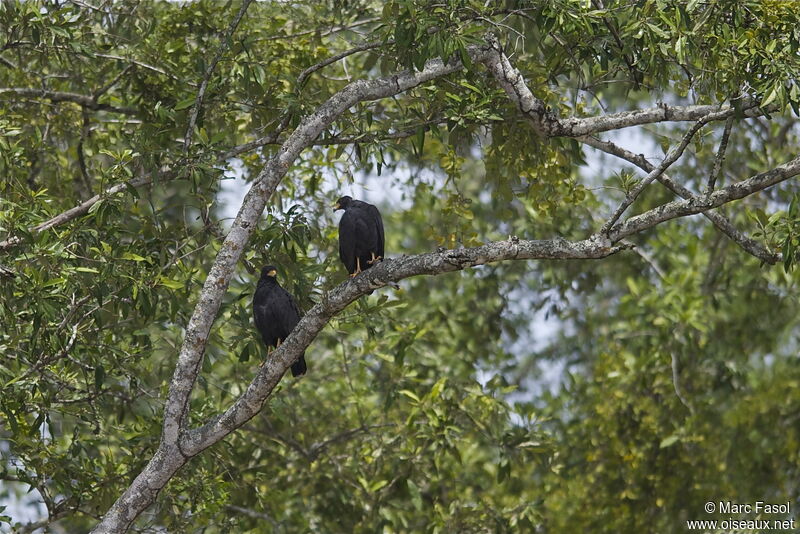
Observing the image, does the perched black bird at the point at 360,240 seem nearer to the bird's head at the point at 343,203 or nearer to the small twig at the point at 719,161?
the bird's head at the point at 343,203

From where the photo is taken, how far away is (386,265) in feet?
18.8

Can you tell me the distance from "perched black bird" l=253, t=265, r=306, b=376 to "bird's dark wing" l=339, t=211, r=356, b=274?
0.44 m

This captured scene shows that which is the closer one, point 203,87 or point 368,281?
point 368,281

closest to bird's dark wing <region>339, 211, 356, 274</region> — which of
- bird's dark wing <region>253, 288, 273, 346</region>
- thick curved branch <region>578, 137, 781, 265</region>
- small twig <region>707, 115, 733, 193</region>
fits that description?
bird's dark wing <region>253, 288, 273, 346</region>

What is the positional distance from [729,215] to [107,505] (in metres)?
6.69

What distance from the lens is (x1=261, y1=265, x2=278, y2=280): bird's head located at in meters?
7.16

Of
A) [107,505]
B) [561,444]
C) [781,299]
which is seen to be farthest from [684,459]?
[107,505]

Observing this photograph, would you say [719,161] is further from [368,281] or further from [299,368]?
[299,368]

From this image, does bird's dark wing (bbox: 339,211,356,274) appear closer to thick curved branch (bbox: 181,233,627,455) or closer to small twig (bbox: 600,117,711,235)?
thick curved branch (bbox: 181,233,627,455)

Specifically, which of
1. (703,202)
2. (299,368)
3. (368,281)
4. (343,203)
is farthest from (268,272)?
(703,202)

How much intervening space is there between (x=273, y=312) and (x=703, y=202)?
286 centimetres

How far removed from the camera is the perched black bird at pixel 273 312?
7.06 metres

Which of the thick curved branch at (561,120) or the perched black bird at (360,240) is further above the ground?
the thick curved branch at (561,120)

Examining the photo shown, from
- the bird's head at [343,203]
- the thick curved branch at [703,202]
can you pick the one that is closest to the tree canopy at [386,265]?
the thick curved branch at [703,202]
